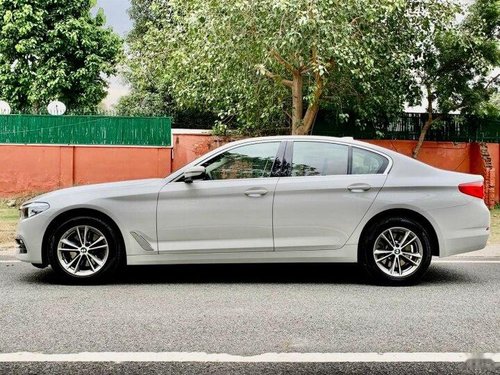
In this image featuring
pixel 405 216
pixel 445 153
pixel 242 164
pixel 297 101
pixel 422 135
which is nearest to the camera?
pixel 405 216

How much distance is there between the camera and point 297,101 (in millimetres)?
15930

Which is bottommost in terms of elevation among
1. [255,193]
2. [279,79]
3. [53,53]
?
[255,193]

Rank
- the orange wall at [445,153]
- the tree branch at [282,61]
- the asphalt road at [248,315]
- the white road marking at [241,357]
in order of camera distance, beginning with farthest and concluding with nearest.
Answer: the orange wall at [445,153] < the tree branch at [282,61] < the asphalt road at [248,315] < the white road marking at [241,357]

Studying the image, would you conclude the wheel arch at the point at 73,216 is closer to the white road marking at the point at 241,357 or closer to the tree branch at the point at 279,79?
the white road marking at the point at 241,357

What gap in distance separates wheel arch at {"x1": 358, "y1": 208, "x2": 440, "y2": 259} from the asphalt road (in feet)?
1.65

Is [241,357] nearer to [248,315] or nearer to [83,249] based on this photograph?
[248,315]

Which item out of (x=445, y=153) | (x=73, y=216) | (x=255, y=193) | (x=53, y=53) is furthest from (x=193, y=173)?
(x=53, y=53)

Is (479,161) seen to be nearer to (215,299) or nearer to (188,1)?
(188,1)

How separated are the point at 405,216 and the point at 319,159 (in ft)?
3.76

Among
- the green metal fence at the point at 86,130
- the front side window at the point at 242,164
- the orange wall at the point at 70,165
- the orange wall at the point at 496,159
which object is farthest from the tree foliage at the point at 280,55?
the front side window at the point at 242,164

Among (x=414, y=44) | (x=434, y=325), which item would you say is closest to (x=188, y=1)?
(x=414, y=44)

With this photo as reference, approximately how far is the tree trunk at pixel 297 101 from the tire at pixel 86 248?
962 centimetres

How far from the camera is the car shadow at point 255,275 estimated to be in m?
7.07

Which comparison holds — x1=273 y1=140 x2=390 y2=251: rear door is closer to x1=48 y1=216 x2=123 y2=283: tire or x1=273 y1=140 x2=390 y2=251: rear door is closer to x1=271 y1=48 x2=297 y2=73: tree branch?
x1=48 y1=216 x2=123 y2=283: tire
